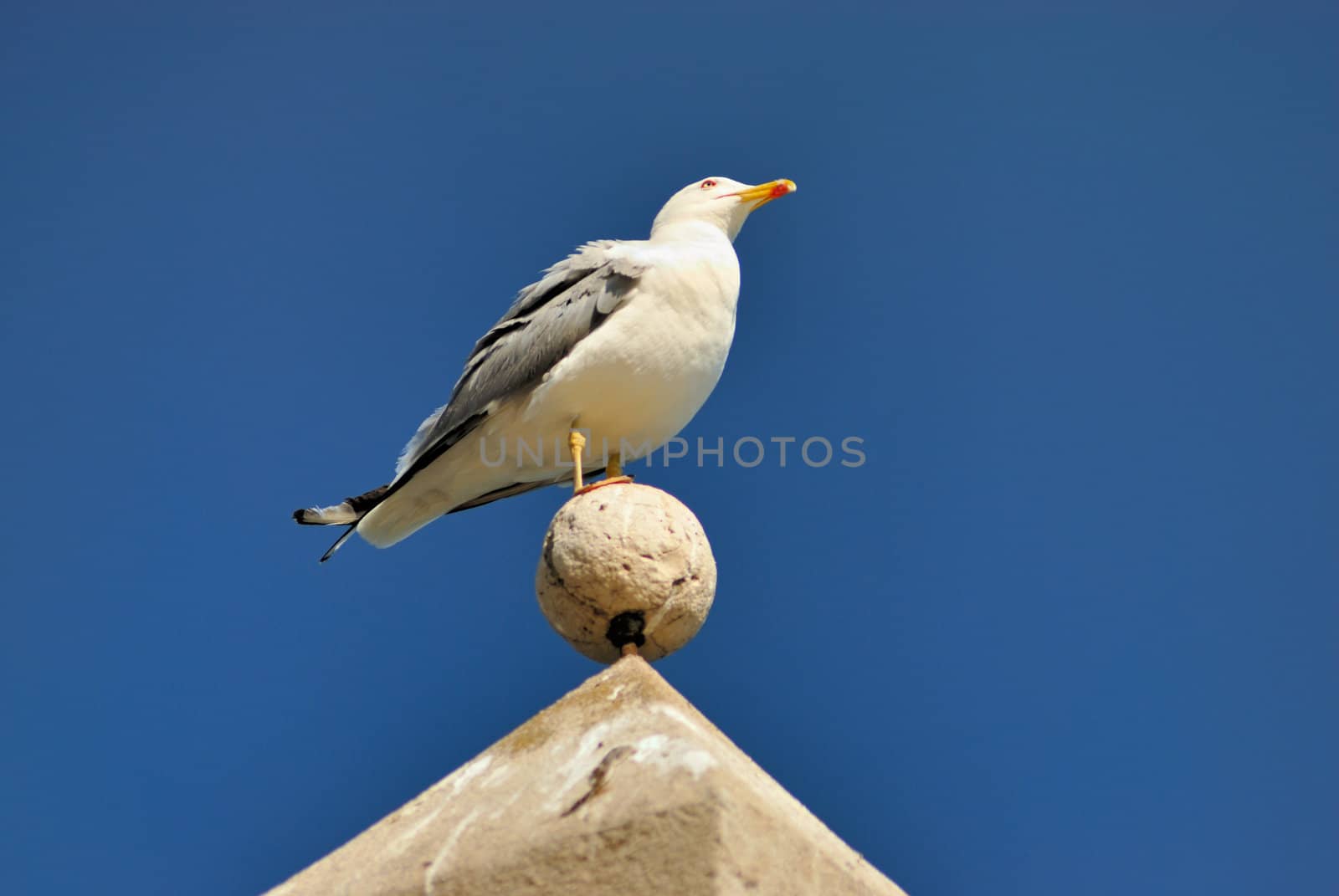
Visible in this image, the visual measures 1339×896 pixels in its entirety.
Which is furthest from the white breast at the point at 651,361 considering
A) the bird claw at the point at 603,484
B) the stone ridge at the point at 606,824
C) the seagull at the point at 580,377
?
the stone ridge at the point at 606,824

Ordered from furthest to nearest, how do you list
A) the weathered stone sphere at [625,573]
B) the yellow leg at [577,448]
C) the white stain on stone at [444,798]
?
the yellow leg at [577,448] → the weathered stone sphere at [625,573] → the white stain on stone at [444,798]

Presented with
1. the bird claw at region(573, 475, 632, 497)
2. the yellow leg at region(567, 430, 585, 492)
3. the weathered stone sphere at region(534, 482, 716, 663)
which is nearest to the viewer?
the weathered stone sphere at region(534, 482, 716, 663)

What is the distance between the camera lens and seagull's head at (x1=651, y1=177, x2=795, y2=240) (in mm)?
8984

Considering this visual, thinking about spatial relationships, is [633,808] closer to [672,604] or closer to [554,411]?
[672,604]

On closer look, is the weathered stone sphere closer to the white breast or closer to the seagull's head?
the white breast

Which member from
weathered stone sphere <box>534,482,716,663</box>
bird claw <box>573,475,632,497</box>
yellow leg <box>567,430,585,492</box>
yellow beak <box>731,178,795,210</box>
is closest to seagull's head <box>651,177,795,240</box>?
yellow beak <box>731,178,795,210</box>

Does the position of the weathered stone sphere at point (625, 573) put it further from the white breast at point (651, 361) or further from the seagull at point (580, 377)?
the white breast at point (651, 361)

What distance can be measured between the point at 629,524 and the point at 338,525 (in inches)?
137

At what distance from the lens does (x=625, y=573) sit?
19.1 feet

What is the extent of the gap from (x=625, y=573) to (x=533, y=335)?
272 centimetres

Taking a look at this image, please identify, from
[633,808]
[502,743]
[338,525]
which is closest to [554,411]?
[338,525]

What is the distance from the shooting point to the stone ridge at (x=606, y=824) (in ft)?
14.1

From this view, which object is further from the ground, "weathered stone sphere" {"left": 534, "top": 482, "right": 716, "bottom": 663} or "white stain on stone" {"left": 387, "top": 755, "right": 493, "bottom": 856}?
"weathered stone sphere" {"left": 534, "top": 482, "right": 716, "bottom": 663}

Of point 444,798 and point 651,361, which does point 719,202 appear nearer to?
point 651,361
